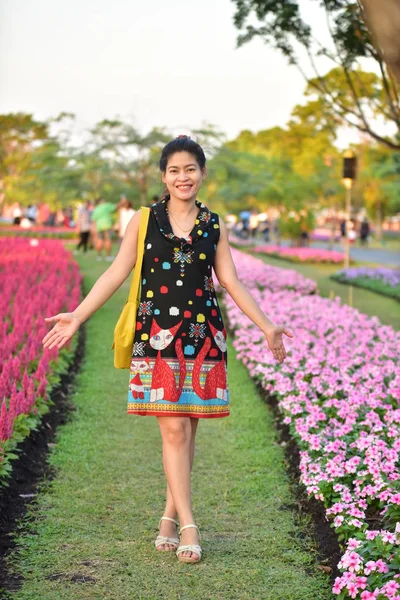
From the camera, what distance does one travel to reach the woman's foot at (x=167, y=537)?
14.3 feet

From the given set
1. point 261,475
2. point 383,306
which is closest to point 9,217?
point 383,306

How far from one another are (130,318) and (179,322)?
0.72ft

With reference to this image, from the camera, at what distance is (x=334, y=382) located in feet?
21.1

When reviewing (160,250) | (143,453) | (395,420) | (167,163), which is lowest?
(143,453)

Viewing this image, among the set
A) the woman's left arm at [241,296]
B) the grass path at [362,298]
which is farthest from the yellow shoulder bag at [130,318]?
the grass path at [362,298]

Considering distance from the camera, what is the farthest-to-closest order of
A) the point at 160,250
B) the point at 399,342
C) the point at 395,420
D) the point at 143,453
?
the point at 399,342, the point at 143,453, the point at 395,420, the point at 160,250

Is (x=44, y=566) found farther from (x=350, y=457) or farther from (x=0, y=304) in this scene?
(x=0, y=304)

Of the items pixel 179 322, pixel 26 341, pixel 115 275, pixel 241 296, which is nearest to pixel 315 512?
pixel 241 296

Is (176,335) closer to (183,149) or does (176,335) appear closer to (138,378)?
(138,378)

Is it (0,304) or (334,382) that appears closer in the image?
(334,382)

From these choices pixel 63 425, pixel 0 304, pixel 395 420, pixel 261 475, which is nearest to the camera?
pixel 395 420

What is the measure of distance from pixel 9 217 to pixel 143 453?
203ft

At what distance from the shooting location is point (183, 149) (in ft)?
13.9

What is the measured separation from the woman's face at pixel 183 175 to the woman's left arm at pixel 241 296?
256 mm
